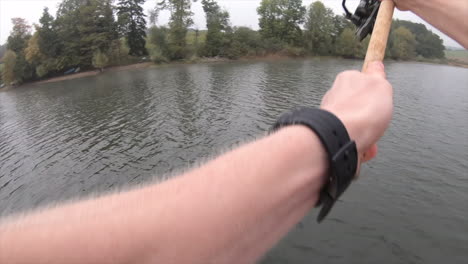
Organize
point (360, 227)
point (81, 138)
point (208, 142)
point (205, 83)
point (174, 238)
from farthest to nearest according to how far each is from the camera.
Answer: point (205, 83), point (81, 138), point (208, 142), point (360, 227), point (174, 238)

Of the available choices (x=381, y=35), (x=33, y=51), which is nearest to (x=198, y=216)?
(x=381, y=35)

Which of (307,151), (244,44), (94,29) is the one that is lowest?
(307,151)

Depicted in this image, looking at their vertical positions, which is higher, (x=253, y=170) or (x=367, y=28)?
(x=367, y=28)

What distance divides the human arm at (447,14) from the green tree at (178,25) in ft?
219

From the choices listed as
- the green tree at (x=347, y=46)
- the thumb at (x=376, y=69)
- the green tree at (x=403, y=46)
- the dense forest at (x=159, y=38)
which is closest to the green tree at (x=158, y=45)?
the dense forest at (x=159, y=38)

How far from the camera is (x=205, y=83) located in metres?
35.8

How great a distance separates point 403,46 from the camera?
75438 mm

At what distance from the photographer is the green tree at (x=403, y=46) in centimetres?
7450

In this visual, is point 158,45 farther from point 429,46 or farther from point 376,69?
point 429,46

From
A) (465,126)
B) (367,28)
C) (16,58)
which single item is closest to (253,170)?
(367,28)

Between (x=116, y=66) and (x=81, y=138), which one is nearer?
(x=81, y=138)

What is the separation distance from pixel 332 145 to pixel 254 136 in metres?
0.32

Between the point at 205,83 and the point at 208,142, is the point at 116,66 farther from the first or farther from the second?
the point at 208,142

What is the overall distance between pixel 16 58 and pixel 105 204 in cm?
7297
